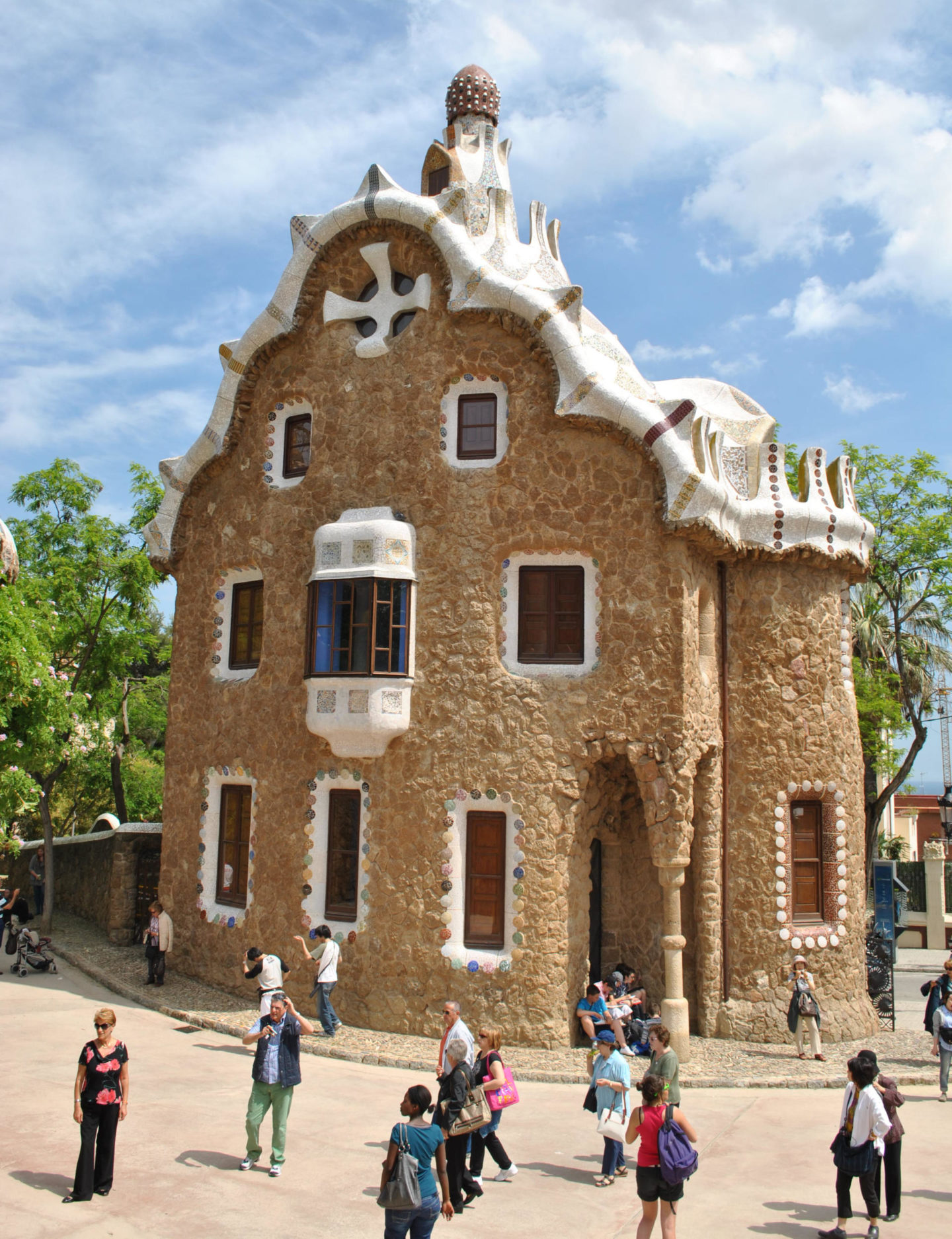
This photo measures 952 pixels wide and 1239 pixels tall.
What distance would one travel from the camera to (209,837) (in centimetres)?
1550

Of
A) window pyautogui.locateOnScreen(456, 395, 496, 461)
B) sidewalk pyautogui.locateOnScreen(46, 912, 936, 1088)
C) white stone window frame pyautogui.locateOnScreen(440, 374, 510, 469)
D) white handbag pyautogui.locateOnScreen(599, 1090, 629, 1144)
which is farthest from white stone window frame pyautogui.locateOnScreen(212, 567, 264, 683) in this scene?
white handbag pyautogui.locateOnScreen(599, 1090, 629, 1144)

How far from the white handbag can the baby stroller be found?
11.2 m

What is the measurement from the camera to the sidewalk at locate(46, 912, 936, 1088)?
1184 centimetres

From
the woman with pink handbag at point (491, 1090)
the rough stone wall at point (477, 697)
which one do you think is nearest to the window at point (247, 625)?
the rough stone wall at point (477, 697)

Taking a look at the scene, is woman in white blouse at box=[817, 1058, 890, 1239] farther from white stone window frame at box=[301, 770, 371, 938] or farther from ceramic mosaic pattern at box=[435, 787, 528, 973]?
white stone window frame at box=[301, 770, 371, 938]

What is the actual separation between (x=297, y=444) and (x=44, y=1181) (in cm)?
1007

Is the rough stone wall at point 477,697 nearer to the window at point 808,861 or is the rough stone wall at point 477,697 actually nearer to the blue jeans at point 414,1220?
the window at point 808,861

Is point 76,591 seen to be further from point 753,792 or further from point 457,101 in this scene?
point 753,792

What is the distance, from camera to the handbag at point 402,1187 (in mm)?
5844

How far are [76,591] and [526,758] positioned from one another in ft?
40.7

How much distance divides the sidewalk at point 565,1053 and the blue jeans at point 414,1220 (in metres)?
5.18

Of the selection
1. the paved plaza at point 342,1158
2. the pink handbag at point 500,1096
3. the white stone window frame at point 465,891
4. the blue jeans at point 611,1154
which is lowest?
the paved plaza at point 342,1158

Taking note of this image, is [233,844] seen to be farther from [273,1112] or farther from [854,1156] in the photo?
[854,1156]

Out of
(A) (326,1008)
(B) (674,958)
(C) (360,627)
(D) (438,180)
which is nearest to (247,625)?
(C) (360,627)
